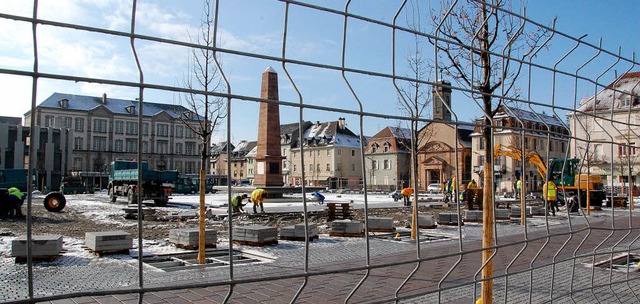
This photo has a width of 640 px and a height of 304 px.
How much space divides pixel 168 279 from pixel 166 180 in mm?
22749

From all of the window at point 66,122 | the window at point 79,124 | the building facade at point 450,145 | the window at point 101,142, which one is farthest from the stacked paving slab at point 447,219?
the window at point 66,122

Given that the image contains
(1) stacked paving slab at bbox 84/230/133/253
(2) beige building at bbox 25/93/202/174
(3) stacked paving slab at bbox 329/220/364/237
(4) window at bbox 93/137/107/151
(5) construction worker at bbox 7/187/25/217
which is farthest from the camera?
(5) construction worker at bbox 7/187/25/217

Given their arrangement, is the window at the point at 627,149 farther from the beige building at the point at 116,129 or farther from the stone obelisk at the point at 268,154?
the stone obelisk at the point at 268,154

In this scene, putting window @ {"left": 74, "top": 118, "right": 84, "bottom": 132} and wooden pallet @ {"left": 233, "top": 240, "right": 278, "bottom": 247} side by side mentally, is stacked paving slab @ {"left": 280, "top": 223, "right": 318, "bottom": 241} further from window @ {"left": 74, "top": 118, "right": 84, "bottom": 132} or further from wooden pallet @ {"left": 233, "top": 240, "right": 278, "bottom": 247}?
window @ {"left": 74, "top": 118, "right": 84, "bottom": 132}

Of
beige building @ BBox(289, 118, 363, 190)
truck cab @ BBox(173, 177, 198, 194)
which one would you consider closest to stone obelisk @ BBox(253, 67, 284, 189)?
truck cab @ BBox(173, 177, 198, 194)

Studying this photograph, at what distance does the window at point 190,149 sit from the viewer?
10.9 m

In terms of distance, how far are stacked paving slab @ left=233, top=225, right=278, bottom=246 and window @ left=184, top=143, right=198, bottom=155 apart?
7.05 feet

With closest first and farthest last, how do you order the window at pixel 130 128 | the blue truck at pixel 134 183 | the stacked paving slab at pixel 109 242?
the window at pixel 130 128, the stacked paving slab at pixel 109 242, the blue truck at pixel 134 183

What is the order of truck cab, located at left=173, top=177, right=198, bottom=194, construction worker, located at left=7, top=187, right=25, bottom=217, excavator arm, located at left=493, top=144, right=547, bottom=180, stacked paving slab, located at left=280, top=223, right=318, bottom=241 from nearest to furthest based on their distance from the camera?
1. excavator arm, located at left=493, top=144, right=547, bottom=180
2. stacked paving slab, located at left=280, top=223, right=318, bottom=241
3. construction worker, located at left=7, top=187, right=25, bottom=217
4. truck cab, located at left=173, top=177, right=198, bottom=194

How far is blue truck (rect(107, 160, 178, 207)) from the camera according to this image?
91.5 feet

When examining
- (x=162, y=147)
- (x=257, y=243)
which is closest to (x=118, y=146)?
(x=162, y=147)

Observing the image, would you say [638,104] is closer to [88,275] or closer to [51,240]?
[88,275]

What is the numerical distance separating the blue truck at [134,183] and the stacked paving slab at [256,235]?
1561 cm

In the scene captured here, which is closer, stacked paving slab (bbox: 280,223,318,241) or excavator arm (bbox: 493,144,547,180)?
excavator arm (bbox: 493,144,547,180)
